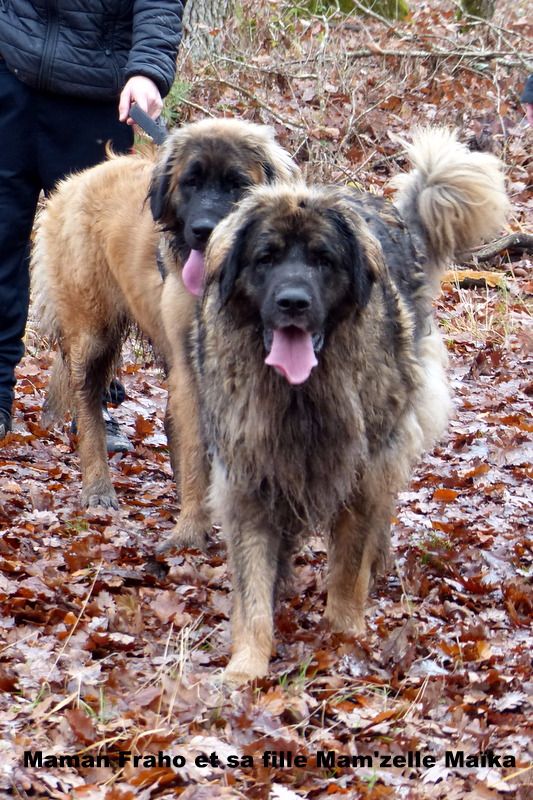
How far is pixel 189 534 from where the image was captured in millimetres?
5480

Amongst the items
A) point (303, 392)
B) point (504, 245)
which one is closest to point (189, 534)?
point (303, 392)

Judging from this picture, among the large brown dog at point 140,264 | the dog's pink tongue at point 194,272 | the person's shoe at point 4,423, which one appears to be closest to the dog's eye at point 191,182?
the large brown dog at point 140,264

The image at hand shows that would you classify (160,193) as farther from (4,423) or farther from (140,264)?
(4,423)

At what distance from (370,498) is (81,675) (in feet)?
4.47

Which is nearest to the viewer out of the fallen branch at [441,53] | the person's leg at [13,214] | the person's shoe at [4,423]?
the person's leg at [13,214]

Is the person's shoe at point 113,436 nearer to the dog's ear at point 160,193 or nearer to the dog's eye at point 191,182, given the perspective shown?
the dog's ear at point 160,193

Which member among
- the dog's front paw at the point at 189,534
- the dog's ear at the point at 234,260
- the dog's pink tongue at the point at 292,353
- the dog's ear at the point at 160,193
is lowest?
the dog's front paw at the point at 189,534

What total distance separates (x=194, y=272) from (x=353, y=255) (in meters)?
1.37

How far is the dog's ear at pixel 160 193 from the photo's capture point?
5.24 metres

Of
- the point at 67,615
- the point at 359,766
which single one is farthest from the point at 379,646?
the point at 67,615

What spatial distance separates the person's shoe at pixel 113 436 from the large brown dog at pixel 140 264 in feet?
1.21

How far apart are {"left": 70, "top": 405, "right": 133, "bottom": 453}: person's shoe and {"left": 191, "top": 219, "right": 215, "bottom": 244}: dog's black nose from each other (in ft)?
7.98

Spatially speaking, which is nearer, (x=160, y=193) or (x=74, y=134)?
(x=160, y=193)

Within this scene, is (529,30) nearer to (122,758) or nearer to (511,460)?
(511,460)
